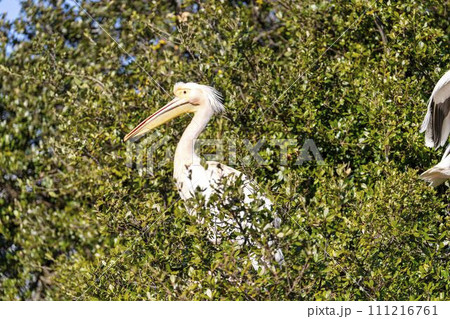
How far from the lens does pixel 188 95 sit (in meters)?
6.46

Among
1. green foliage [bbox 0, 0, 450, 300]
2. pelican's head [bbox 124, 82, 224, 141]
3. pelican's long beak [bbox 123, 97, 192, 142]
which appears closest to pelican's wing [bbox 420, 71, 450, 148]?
green foliage [bbox 0, 0, 450, 300]

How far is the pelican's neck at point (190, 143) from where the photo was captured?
20.1 feet

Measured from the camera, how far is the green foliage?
483cm

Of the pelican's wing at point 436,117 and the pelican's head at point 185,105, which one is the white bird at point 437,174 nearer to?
the pelican's wing at point 436,117

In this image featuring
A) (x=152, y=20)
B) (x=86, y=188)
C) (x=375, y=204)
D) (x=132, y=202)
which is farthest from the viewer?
(x=152, y=20)

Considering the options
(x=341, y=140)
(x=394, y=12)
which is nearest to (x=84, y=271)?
(x=341, y=140)

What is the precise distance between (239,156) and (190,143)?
68 cm

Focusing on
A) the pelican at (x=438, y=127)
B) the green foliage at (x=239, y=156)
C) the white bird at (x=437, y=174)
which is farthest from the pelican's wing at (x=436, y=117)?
the white bird at (x=437, y=174)

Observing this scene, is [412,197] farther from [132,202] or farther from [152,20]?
[152,20]

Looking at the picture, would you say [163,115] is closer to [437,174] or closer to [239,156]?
[239,156]

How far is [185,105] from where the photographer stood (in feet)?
21.2

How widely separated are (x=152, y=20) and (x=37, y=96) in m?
1.34

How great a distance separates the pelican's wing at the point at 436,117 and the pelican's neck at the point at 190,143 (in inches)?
59.2

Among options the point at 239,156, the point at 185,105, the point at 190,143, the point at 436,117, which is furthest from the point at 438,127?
the point at 185,105
